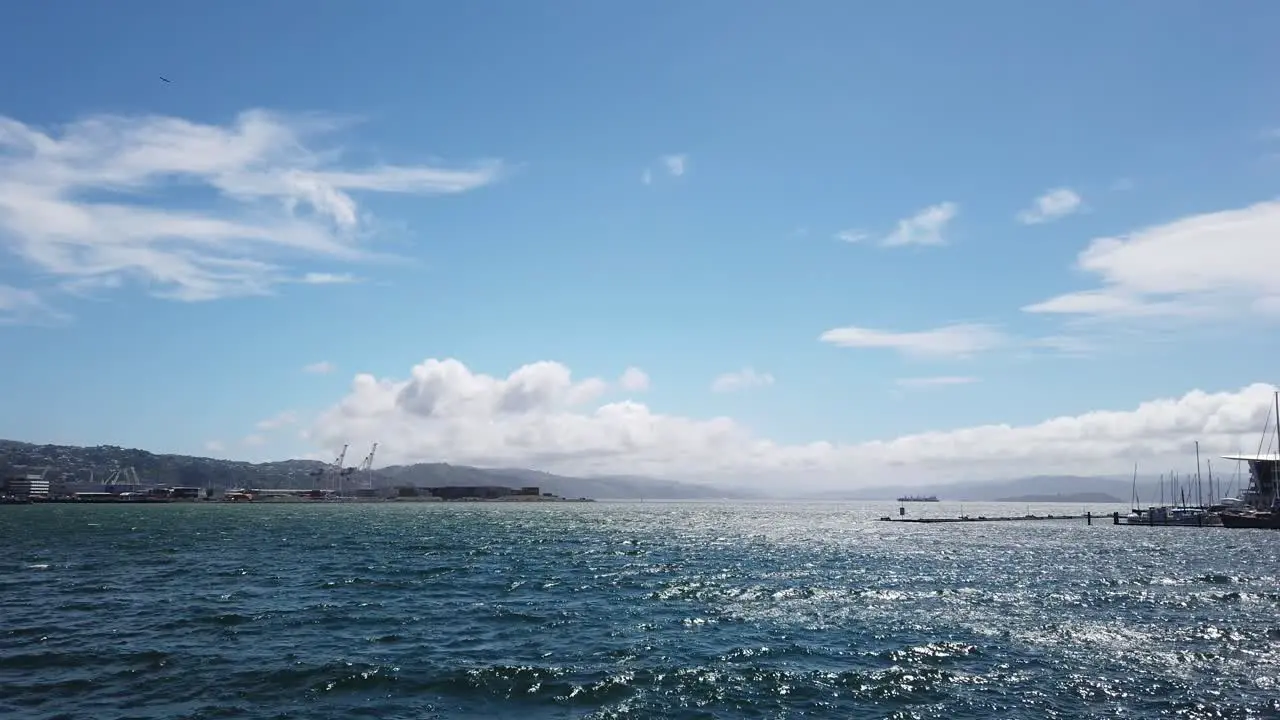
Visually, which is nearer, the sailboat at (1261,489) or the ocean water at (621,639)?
the ocean water at (621,639)

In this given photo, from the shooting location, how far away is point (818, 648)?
137 ft

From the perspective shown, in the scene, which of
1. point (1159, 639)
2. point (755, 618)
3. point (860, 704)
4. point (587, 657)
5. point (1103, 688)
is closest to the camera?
point (860, 704)

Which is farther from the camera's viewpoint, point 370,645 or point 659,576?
point 659,576

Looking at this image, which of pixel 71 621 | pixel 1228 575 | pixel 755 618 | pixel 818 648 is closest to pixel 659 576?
pixel 755 618

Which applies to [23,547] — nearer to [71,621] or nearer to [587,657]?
[71,621]

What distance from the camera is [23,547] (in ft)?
A: 318

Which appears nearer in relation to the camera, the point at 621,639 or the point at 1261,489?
the point at 621,639

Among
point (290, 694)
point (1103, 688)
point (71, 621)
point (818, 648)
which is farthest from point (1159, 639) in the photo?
point (71, 621)

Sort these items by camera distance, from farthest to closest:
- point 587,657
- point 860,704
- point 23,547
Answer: point 23,547
point 587,657
point 860,704

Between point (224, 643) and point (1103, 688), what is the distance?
40438 millimetres

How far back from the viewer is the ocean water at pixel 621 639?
31.2m

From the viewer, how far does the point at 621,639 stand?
43031 mm

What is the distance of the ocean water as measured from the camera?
3123 cm

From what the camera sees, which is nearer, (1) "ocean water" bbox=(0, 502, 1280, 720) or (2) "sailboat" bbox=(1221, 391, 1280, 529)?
(1) "ocean water" bbox=(0, 502, 1280, 720)
